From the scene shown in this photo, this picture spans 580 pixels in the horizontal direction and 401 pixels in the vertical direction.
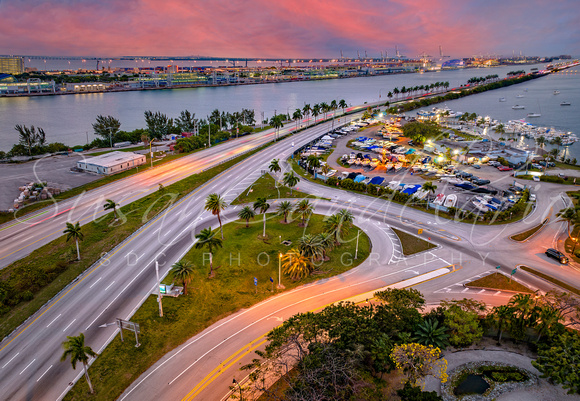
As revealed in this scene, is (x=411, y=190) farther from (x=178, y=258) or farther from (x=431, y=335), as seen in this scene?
(x=178, y=258)

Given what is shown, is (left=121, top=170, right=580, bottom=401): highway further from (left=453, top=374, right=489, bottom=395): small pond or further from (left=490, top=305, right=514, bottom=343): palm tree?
(left=453, top=374, right=489, bottom=395): small pond

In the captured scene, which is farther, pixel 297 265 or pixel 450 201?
pixel 450 201

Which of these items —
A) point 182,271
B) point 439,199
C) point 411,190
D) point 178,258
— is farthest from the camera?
point 411,190

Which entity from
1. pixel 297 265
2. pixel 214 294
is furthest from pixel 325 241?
pixel 214 294

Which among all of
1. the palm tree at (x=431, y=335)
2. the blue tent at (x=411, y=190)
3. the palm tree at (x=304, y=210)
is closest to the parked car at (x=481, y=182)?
the blue tent at (x=411, y=190)

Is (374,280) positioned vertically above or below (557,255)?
below

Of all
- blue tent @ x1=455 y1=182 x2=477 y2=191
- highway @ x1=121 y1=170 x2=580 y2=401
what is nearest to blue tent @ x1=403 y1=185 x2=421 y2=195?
highway @ x1=121 y1=170 x2=580 y2=401
